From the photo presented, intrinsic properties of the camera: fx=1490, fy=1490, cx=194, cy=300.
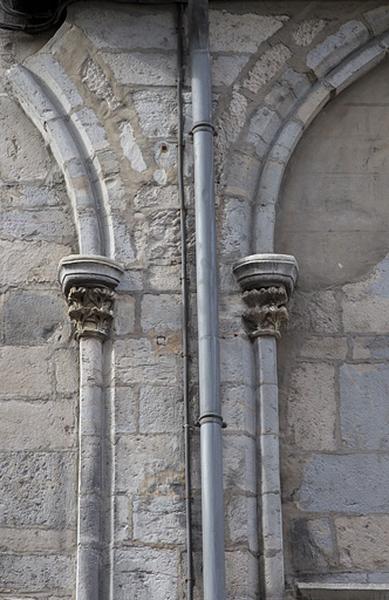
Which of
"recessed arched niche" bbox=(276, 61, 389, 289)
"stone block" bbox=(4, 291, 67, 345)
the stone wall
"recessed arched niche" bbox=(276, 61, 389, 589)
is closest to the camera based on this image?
the stone wall

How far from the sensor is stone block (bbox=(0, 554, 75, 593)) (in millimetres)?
6000

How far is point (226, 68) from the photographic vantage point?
693 cm

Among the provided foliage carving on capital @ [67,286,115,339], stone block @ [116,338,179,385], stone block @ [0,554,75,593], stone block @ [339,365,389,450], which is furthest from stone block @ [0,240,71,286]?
stone block @ [339,365,389,450]

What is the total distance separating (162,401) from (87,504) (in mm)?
536

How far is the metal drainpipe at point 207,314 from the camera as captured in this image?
19.2ft

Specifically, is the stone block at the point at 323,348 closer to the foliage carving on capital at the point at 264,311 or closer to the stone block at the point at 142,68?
the foliage carving on capital at the point at 264,311

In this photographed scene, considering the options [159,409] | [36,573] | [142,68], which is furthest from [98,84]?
[36,573]

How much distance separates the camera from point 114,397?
20.4 feet

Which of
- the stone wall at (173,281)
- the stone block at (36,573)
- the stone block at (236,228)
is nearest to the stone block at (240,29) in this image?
the stone wall at (173,281)

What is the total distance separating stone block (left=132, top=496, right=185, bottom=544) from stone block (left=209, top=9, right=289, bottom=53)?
220cm

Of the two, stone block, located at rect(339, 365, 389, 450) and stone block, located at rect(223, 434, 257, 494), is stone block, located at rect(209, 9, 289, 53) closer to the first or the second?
stone block, located at rect(339, 365, 389, 450)

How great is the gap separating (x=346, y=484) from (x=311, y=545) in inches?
12.2

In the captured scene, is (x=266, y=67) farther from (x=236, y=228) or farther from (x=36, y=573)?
(x=36, y=573)

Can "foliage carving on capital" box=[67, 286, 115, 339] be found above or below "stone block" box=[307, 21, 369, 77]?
below
